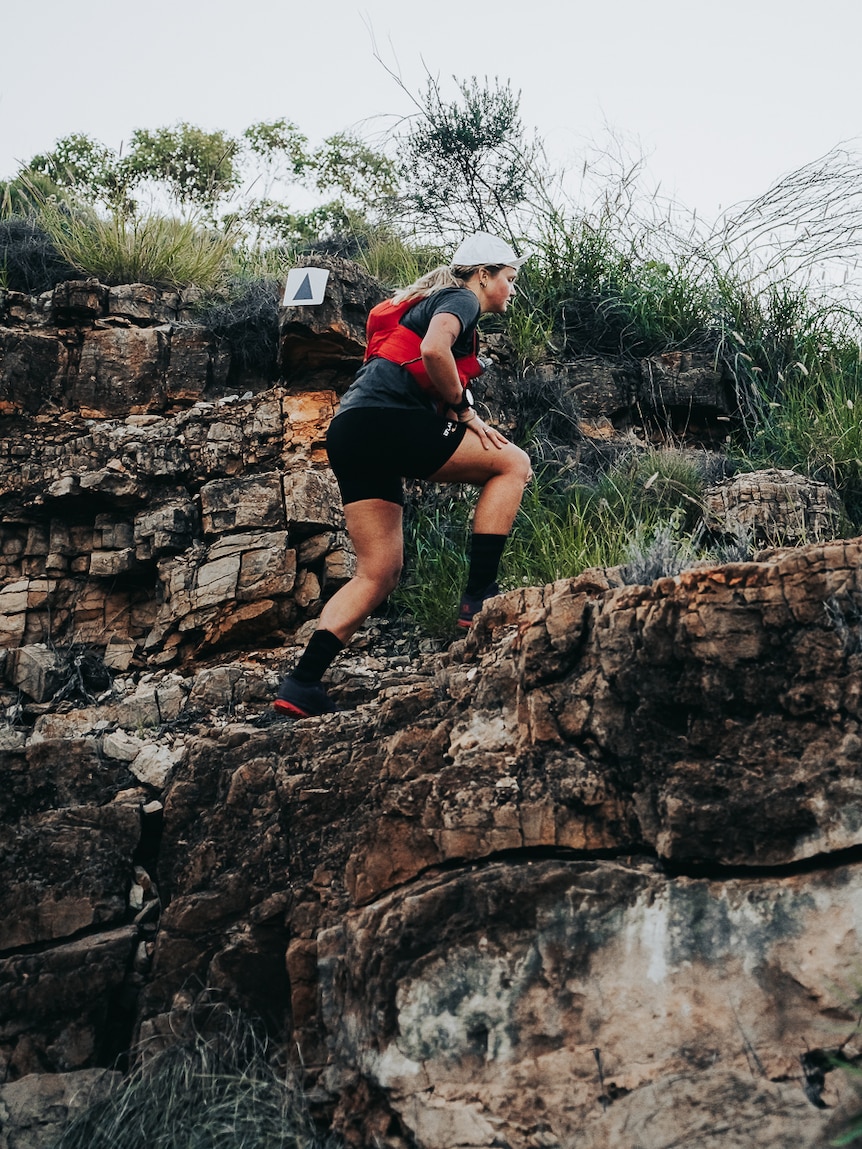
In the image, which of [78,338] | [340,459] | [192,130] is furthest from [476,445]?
[192,130]

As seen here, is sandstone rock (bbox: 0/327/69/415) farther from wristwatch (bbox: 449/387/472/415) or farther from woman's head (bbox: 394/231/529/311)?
wristwatch (bbox: 449/387/472/415)

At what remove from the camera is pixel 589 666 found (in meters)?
3.65

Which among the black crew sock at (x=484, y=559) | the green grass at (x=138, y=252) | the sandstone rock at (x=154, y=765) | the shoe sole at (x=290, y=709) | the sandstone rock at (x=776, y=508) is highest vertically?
the green grass at (x=138, y=252)

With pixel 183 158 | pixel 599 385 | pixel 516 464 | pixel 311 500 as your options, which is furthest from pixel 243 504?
pixel 183 158

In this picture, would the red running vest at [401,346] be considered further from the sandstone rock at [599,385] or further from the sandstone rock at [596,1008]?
the sandstone rock at [599,385]

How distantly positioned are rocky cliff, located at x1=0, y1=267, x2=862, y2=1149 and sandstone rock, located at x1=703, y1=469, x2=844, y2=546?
1.66 metres

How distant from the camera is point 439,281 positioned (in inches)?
184

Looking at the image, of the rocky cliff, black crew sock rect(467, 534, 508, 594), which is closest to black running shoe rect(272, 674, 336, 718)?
the rocky cliff

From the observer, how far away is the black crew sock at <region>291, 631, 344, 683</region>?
4.36 meters

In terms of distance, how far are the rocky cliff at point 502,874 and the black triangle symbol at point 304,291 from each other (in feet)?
7.02

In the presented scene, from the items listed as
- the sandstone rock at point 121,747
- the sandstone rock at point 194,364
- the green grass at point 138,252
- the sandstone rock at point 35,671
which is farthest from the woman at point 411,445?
the green grass at point 138,252

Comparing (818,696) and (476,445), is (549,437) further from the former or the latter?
(818,696)

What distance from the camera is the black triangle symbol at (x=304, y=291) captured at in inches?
241

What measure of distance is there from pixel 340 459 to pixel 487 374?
2.59 m
